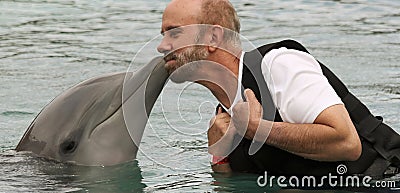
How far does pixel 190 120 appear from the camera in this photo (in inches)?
362

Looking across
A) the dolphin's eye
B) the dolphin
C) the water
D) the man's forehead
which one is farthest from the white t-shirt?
the dolphin's eye

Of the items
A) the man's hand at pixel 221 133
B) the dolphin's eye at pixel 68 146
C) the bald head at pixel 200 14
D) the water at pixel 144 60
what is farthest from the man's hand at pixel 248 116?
the dolphin's eye at pixel 68 146

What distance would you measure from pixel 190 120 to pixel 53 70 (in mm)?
2806

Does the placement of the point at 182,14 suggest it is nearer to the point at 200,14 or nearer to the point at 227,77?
the point at 200,14

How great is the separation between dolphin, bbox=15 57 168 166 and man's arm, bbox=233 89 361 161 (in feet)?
3.57

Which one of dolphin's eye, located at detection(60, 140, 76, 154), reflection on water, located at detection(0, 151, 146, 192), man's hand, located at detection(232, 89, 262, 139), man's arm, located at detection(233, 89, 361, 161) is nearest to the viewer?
man's arm, located at detection(233, 89, 361, 161)

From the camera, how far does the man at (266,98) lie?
5531 mm

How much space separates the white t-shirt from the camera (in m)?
5.52

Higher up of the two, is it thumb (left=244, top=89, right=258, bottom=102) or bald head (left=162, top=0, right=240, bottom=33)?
bald head (left=162, top=0, right=240, bottom=33)

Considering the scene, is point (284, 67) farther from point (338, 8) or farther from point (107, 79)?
point (338, 8)

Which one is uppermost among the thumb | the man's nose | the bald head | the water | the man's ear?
the bald head

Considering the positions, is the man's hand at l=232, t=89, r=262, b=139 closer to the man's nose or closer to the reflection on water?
the man's nose

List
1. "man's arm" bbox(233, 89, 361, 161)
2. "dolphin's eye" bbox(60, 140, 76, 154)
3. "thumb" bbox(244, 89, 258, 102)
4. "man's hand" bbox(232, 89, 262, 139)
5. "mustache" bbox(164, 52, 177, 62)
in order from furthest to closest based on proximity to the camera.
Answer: "dolphin's eye" bbox(60, 140, 76, 154), "mustache" bbox(164, 52, 177, 62), "thumb" bbox(244, 89, 258, 102), "man's hand" bbox(232, 89, 262, 139), "man's arm" bbox(233, 89, 361, 161)

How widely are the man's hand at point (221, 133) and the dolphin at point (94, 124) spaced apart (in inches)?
25.3
